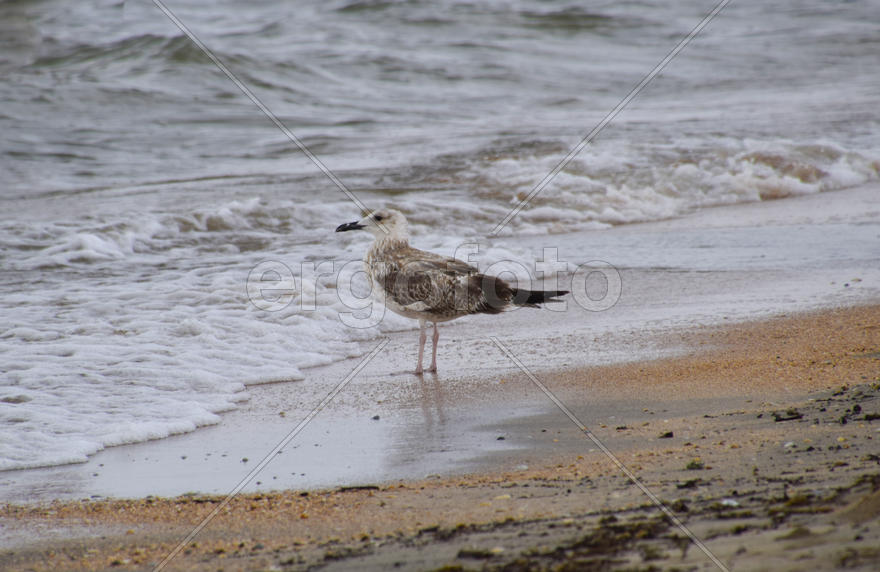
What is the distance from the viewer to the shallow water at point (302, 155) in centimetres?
608

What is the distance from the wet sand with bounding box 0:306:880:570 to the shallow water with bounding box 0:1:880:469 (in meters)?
1.29

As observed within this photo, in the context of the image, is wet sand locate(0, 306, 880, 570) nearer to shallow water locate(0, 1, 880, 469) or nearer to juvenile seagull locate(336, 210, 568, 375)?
juvenile seagull locate(336, 210, 568, 375)

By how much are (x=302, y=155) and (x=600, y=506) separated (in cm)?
1099

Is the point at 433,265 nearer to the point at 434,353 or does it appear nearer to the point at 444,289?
the point at 444,289

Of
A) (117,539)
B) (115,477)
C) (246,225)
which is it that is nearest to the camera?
(117,539)

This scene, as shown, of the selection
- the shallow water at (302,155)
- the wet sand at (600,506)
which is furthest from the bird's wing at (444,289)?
the wet sand at (600,506)

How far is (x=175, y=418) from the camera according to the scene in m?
4.90

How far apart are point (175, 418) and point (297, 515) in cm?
175

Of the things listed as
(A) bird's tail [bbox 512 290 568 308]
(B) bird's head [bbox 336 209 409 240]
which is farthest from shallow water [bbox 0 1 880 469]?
(A) bird's tail [bbox 512 290 568 308]

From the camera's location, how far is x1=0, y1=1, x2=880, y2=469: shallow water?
6078 millimetres

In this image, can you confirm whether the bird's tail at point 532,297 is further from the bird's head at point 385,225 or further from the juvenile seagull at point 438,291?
the bird's head at point 385,225

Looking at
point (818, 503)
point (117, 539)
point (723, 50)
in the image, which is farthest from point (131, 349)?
point (723, 50)

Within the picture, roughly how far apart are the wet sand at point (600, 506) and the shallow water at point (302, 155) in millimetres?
1289

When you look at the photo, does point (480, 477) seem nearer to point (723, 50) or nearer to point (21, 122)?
point (21, 122)
